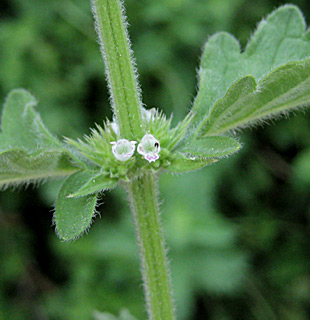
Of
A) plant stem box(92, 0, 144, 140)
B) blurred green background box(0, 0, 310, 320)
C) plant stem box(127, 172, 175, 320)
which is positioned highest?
blurred green background box(0, 0, 310, 320)

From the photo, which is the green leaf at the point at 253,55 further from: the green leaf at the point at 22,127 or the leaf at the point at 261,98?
the green leaf at the point at 22,127

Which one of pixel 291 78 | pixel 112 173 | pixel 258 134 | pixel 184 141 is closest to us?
pixel 291 78

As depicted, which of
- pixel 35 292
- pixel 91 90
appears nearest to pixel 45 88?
pixel 91 90


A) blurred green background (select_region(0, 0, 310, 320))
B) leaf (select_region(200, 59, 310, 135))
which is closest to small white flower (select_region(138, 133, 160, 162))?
leaf (select_region(200, 59, 310, 135))

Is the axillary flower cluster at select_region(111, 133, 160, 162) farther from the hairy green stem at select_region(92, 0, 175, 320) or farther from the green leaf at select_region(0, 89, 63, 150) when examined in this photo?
the green leaf at select_region(0, 89, 63, 150)

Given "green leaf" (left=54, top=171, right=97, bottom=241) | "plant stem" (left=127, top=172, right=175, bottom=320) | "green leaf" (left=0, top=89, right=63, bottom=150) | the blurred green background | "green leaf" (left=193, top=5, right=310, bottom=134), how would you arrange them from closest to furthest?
"green leaf" (left=54, top=171, right=97, bottom=241) → "plant stem" (left=127, top=172, right=175, bottom=320) → "green leaf" (left=193, top=5, right=310, bottom=134) → "green leaf" (left=0, top=89, right=63, bottom=150) → the blurred green background

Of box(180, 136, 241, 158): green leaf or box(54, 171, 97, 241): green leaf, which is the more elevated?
box(180, 136, 241, 158): green leaf

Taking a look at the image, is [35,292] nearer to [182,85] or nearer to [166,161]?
[182,85]
